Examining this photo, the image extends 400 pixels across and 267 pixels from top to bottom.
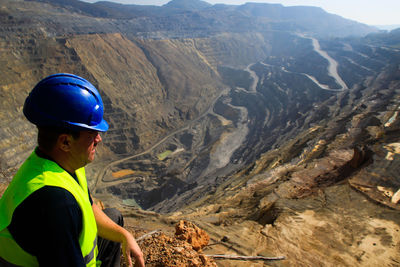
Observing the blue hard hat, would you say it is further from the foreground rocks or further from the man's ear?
the foreground rocks

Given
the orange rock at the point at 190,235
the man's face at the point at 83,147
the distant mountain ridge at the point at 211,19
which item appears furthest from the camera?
the distant mountain ridge at the point at 211,19

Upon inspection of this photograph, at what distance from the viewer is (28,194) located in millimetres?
1396

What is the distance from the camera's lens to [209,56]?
73.1 meters

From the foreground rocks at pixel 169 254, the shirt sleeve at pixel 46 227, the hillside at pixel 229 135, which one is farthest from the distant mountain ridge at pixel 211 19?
the shirt sleeve at pixel 46 227

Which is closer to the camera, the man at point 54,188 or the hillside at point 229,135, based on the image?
the man at point 54,188

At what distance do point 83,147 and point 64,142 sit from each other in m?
0.13

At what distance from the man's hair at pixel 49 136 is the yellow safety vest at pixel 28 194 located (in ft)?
0.26

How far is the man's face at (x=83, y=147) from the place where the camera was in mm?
1750

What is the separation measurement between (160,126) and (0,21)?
960 inches

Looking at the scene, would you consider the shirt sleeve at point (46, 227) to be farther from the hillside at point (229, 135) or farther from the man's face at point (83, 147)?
the hillside at point (229, 135)

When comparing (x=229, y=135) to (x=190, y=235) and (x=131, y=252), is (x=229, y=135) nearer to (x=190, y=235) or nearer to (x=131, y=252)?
(x=190, y=235)

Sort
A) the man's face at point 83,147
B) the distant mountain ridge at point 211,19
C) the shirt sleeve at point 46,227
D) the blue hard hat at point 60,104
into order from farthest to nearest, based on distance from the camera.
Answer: the distant mountain ridge at point 211,19
the man's face at point 83,147
the blue hard hat at point 60,104
the shirt sleeve at point 46,227

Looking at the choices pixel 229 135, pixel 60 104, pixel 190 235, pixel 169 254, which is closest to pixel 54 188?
pixel 60 104

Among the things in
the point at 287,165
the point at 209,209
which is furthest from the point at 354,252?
the point at 287,165
